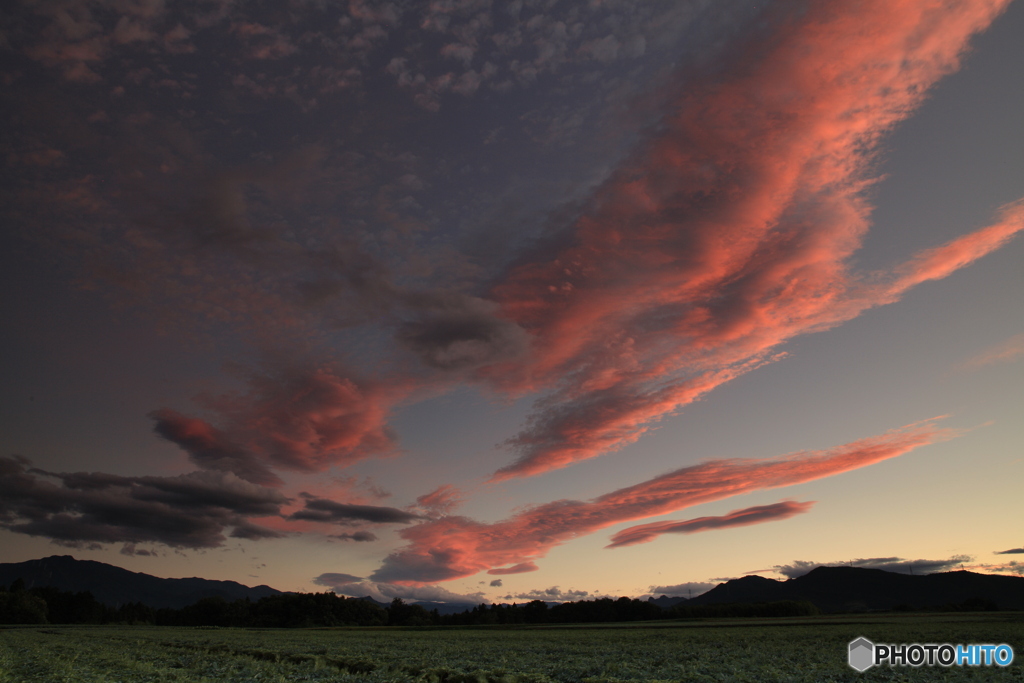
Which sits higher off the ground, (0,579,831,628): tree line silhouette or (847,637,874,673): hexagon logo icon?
(847,637,874,673): hexagon logo icon

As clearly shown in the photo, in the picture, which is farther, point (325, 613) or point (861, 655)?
point (325, 613)

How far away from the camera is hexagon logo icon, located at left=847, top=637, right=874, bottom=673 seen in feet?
103

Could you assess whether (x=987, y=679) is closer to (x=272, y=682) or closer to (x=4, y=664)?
(x=272, y=682)

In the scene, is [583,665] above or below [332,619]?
above

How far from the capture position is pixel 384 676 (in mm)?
28750

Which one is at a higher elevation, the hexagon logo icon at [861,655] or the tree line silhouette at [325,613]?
the hexagon logo icon at [861,655]

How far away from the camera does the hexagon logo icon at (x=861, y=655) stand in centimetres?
3141

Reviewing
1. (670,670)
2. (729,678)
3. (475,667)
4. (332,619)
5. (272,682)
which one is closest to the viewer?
(272,682)

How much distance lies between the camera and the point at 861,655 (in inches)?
1563

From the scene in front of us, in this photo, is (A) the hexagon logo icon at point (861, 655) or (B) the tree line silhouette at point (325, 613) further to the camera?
(B) the tree line silhouette at point (325, 613)

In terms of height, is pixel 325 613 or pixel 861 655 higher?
pixel 861 655

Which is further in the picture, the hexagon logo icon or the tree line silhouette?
the tree line silhouette

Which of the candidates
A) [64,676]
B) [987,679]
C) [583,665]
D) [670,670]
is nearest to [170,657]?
[64,676]

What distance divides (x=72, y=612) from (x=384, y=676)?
243036 mm
